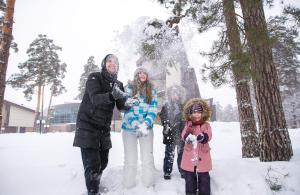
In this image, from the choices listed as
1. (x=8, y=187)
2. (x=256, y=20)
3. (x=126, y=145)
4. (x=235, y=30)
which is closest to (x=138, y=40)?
(x=235, y=30)

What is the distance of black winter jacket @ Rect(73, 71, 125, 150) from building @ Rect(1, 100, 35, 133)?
39483mm

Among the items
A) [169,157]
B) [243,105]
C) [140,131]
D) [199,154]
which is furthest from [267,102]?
[140,131]

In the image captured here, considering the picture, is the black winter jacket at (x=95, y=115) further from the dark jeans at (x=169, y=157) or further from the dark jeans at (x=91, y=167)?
the dark jeans at (x=169, y=157)

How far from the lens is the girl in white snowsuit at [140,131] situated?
4.11m

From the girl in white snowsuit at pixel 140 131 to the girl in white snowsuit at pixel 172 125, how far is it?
39cm

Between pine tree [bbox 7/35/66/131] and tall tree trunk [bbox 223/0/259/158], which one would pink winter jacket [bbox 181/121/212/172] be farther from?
pine tree [bbox 7/35/66/131]

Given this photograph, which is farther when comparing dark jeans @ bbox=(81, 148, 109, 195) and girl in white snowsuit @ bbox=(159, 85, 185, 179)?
girl in white snowsuit @ bbox=(159, 85, 185, 179)

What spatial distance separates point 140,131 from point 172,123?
870mm

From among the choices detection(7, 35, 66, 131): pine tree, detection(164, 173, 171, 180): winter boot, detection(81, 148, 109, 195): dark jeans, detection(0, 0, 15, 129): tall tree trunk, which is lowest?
detection(164, 173, 171, 180): winter boot

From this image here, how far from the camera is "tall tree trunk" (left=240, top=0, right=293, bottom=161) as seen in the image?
4559 millimetres

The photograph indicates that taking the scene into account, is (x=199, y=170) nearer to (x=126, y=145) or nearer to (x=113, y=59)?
(x=126, y=145)

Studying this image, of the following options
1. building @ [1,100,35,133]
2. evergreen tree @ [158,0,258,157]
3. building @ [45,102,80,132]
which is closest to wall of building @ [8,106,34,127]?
building @ [1,100,35,133]

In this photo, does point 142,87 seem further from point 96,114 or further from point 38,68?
point 38,68

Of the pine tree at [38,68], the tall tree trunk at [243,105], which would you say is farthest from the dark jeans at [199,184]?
the pine tree at [38,68]
